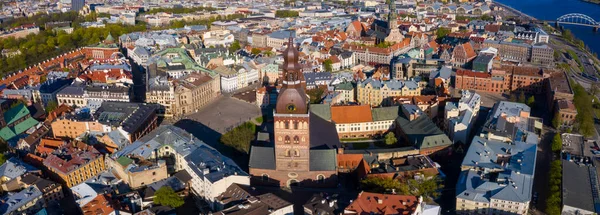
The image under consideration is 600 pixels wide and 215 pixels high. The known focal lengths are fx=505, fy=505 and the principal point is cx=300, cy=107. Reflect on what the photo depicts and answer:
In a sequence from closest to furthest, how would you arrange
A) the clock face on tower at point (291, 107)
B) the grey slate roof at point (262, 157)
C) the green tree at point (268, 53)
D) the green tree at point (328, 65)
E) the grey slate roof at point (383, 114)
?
1. the clock face on tower at point (291, 107)
2. the grey slate roof at point (262, 157)
3. the grey slate roof at point (383, 114)
4. the green tree at point (328, 65)
5. the green tree at point (268, 53)

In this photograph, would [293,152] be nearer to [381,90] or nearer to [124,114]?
[124,114]

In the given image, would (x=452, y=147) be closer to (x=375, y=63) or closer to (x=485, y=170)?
(x=485, y=170)

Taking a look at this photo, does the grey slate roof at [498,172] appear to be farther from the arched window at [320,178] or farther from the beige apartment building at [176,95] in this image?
the beige apartment building at [176,95]

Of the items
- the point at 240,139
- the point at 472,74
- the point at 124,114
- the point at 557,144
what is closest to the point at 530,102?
the point at 472,74

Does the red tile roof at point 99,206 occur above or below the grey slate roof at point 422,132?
below

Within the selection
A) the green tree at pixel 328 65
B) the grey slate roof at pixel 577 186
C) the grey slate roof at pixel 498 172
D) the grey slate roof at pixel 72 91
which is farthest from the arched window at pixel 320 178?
the green tree at pixel 328 65

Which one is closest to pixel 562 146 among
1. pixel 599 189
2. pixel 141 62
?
pixel 599 189
